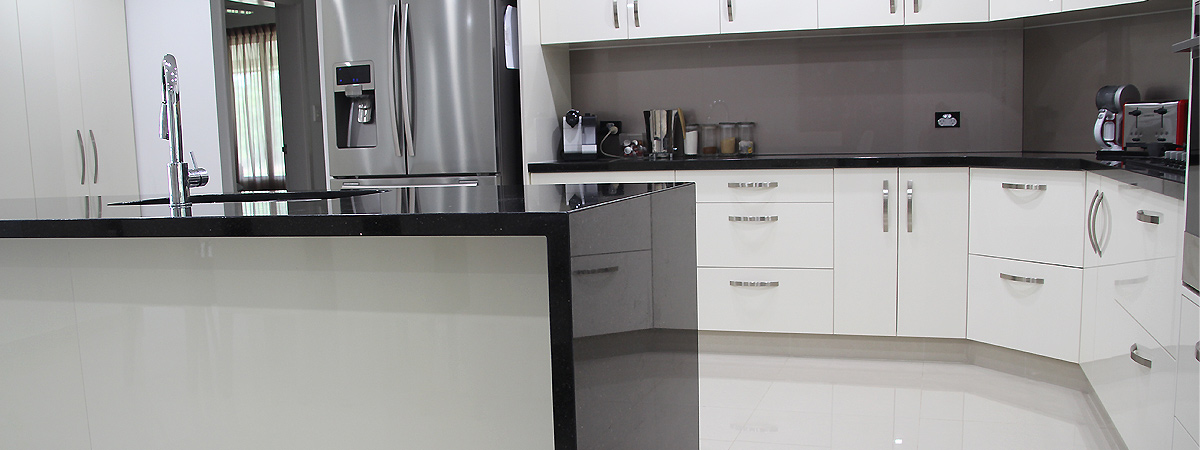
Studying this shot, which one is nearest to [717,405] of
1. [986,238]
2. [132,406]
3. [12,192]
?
[986,238]

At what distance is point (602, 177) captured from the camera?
3.54m

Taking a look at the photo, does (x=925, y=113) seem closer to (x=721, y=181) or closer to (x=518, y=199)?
(x=721, y=181)

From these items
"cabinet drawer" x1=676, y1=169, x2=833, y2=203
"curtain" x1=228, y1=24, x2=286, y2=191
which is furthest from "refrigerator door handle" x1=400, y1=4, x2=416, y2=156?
"cabinet drawer" x1=676, y1=169, x2=833, y2=203

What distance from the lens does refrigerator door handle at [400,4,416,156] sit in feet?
11.9

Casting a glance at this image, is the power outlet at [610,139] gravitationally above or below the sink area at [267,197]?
above

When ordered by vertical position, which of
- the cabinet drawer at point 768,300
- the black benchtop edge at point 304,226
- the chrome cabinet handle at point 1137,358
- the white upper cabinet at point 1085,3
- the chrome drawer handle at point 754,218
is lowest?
the cabinet drawer at point 768,300

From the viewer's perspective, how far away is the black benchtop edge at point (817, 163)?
2883 millimetres

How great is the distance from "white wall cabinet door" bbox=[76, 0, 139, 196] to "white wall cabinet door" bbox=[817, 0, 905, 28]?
303 cm

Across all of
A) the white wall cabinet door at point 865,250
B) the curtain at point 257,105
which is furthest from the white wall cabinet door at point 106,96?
the white wall cabinet door at point 865,250

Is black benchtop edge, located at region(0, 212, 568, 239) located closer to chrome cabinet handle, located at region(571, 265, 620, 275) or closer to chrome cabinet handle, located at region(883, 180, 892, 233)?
chrome cabinet handle, located at region(571, 265, 620, 275)

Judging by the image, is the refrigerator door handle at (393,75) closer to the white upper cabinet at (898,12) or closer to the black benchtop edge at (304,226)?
the white upper cabinet at (898,12)

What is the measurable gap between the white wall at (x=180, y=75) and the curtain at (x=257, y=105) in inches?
3.6

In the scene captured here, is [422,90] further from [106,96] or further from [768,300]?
[768,300]

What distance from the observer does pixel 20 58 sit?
11.5 ft
